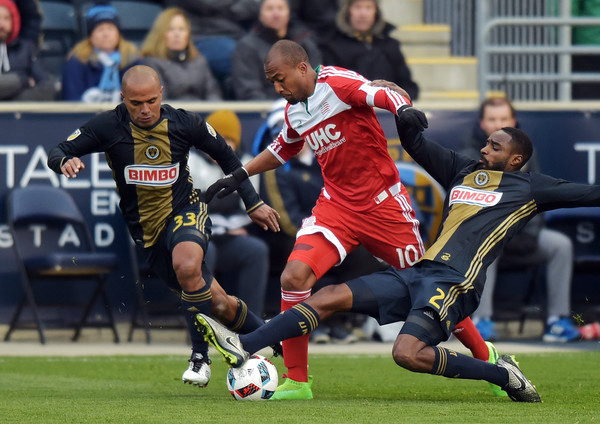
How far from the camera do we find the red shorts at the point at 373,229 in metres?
7.62

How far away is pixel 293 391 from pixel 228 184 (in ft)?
4.47

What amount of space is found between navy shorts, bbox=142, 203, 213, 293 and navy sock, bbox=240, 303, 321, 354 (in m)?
1.11

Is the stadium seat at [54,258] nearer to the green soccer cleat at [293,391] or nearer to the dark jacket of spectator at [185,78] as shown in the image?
the dark jacket of spectator at [185,78]

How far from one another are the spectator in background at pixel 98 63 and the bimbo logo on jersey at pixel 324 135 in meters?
4.66

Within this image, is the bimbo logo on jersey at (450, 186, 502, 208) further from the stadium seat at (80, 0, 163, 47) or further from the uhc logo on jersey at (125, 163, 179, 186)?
the stadium seat at (80, 0, 163, 47)

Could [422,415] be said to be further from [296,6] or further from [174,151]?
[296,6]

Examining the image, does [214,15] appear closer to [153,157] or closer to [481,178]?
[153,157]

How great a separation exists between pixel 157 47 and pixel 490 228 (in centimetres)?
589

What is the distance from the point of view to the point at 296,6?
1359 centimetres

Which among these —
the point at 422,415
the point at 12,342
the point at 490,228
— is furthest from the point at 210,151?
the point at 12,342

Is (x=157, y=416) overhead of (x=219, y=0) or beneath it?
beneath

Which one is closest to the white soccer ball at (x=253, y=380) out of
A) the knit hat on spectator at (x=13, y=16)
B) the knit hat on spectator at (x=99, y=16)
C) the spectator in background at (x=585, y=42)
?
the knit hat on spectator at (x=99, y=16)

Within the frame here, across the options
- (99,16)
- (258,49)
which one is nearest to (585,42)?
(258,49)

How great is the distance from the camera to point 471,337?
7.58 m
